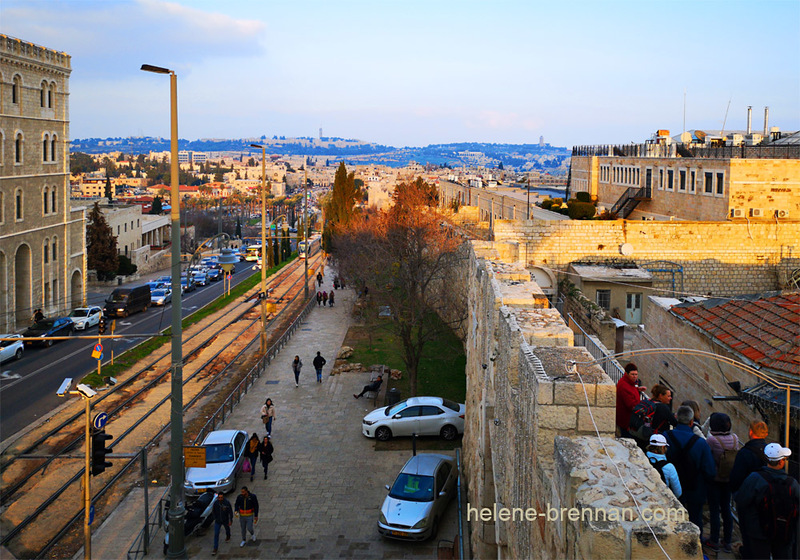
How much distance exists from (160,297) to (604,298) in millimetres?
34139

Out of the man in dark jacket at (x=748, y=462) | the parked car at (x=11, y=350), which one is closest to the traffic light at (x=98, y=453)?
the man in dark jacket at (x=748, y=462)

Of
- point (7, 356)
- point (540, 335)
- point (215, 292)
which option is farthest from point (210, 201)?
point (540, 335)

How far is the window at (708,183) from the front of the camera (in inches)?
1043

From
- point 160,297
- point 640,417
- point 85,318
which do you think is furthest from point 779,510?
point 160,297

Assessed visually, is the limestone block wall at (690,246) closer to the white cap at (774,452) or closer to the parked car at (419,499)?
the parked car at (419,499)

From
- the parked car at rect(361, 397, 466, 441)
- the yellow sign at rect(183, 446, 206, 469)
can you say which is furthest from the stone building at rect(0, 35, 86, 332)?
the yellow sign at rect(183, 446, 206, 469)

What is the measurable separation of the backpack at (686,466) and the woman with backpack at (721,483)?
21 cm

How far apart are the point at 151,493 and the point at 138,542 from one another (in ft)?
8.24

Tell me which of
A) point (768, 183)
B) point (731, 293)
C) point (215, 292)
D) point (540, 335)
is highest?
point (768, 183)

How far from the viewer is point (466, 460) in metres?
15.9

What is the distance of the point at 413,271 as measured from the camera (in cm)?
2553

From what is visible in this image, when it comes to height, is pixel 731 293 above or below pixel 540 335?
below

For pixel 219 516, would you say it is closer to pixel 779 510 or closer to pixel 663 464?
pixel 663 464

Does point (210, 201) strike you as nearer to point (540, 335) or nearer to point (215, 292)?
point (215, 292)
